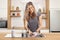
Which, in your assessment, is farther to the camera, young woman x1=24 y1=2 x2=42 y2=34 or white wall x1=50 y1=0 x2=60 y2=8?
white wall x1=50 y1=0 x2=60 y2=8

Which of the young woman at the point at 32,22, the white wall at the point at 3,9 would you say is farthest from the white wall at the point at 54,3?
the young woman at the point at 32,22

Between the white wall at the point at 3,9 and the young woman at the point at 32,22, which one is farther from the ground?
the white wall at the point at 3,9

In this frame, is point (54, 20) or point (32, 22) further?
point (54, 20)

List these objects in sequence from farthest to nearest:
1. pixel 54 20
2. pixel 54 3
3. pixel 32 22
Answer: pixel 54 3, pixel 54 20, pixel 32 22

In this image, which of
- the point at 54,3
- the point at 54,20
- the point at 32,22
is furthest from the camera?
the point at 54,3

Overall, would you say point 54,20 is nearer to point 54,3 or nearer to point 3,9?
point 54,3

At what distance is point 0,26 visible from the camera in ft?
15.3

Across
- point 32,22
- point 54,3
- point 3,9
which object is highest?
point 54,3

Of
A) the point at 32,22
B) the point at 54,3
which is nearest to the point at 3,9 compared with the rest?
the point at 54,3

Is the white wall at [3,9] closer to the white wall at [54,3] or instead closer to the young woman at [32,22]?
the white wall at [54,3]

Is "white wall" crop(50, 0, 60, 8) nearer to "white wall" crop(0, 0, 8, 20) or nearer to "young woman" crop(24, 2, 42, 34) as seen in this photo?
"white wall" crop(0, 0, 8, 20)

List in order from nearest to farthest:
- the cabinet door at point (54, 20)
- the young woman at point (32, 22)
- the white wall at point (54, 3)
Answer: the young woman at point (32, 22)
the cabinet door at point (54, 20)
the white wall at point (54, 3)

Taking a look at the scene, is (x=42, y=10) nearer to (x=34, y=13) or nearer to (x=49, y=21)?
(x=49, y=21)

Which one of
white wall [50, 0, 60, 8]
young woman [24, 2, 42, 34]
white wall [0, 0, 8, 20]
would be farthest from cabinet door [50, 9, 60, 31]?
young woman [24, 2, 42, 34]
